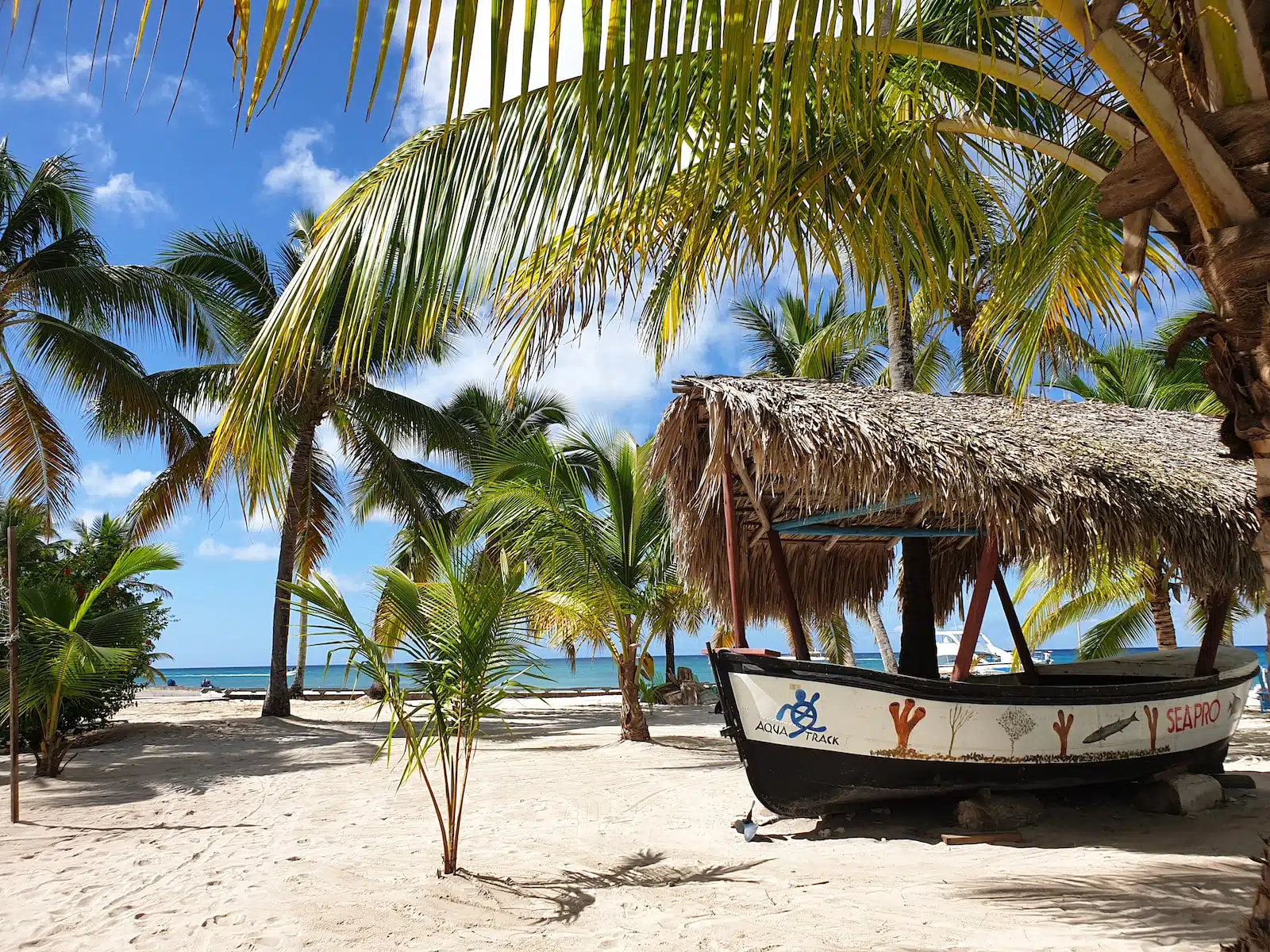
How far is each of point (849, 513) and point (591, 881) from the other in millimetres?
3583

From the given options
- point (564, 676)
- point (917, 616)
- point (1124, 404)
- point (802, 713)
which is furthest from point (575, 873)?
point (564, 676)

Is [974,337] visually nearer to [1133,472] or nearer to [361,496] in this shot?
[1133,472]

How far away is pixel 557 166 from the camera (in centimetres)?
244

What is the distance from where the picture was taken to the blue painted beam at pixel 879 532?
766 centimetres

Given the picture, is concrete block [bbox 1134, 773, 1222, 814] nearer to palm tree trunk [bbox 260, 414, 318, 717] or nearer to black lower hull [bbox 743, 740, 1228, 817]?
black lower hull [bbox 743, 740, 1228, 817]

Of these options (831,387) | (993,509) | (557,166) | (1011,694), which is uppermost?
(831,387)

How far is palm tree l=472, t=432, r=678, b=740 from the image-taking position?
11117 mm

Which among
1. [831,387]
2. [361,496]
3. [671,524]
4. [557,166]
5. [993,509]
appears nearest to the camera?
[557,166]

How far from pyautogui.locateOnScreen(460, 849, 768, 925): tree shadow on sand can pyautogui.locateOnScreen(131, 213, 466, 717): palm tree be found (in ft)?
32.2

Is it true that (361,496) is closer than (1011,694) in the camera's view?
No

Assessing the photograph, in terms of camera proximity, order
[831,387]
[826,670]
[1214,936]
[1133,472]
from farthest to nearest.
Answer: [831,387] → [1133,472] → [826,670] → [1214,936]

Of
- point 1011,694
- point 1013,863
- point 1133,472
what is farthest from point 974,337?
point 1013,863

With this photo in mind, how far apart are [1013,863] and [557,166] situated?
14.9 ft

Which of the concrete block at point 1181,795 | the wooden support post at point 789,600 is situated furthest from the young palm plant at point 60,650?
the concrete block at point 1181,795
